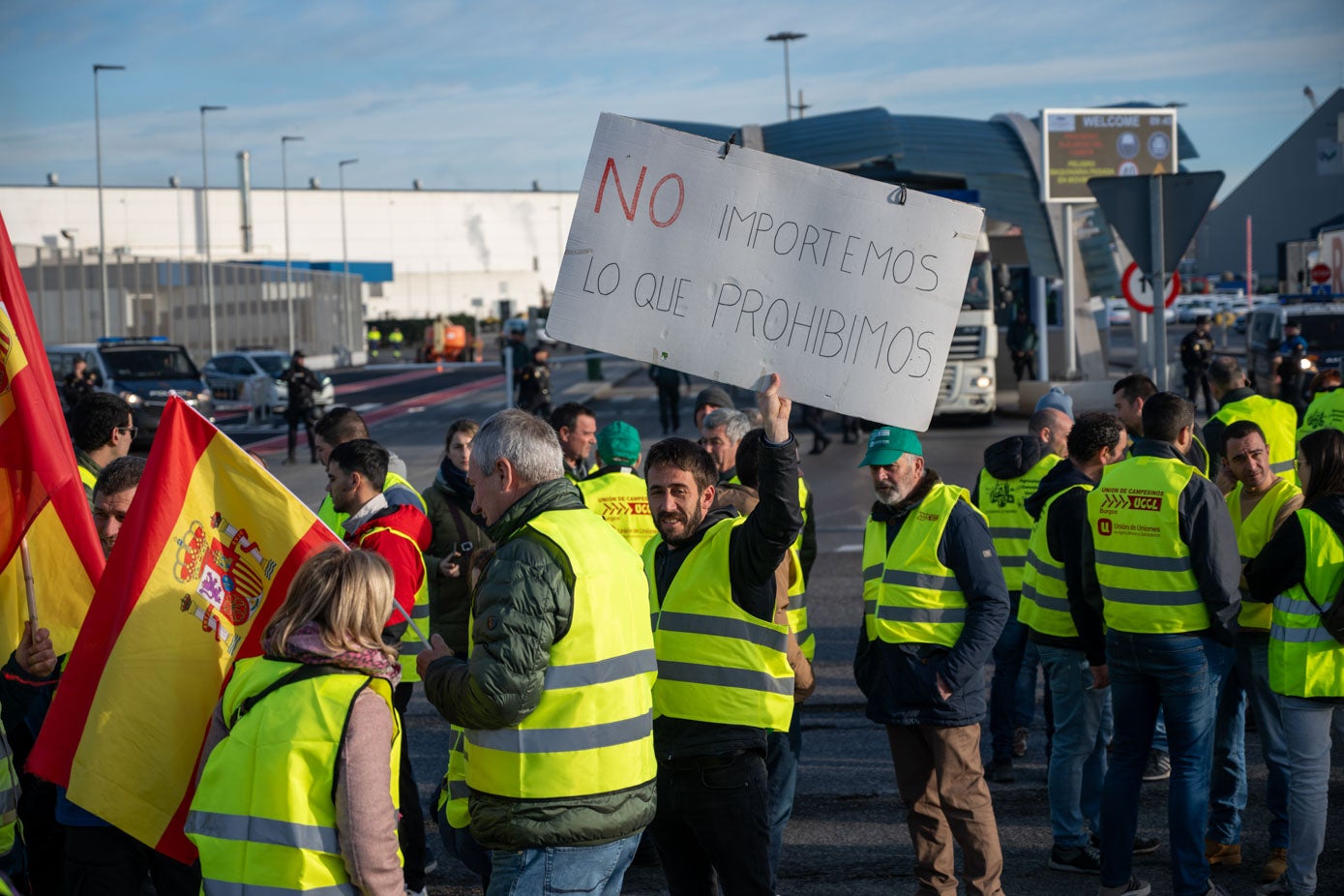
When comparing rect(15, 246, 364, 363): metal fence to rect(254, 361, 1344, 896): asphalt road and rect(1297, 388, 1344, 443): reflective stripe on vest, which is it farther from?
rect(1297, 388, 1344, 443): reflective stripe on vest

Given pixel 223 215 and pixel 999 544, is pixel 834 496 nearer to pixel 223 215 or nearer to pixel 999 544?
pixel 999 544

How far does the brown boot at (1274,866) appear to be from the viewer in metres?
5.46

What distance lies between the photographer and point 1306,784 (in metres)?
5.17

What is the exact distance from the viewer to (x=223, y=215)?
300 ft

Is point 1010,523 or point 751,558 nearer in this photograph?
point 751,558

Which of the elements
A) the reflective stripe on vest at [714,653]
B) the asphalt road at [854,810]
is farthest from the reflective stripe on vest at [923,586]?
the asphalt road at [854,810]

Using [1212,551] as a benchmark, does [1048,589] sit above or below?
below

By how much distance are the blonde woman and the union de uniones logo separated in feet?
2.02

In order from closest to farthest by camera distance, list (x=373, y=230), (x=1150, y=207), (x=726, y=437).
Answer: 1. (x=726, y=437)
2. (x=1150, y=207)
3. (x=373, y=230)

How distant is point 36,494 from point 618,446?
294 cm

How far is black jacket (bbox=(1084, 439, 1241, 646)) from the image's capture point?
16.5 feet

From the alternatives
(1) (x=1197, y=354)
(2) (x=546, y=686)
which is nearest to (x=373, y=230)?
(1) (x=1197, y=354)

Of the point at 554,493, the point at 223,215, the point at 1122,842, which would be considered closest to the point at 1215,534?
the point at 1122,842

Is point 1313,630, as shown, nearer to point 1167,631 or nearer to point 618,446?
point 1167,631
